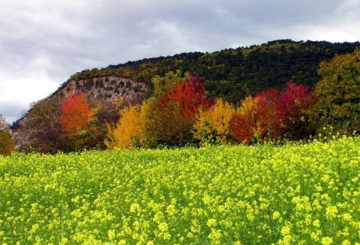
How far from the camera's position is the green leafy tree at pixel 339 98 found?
3738 cm

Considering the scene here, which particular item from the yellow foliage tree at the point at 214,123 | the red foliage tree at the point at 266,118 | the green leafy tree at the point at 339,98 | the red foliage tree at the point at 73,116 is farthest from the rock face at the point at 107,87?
the green leafy tree at the point at 339,98

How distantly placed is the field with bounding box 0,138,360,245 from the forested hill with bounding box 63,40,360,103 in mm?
47525

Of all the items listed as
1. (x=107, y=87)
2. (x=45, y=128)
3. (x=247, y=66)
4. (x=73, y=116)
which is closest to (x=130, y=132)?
(x=73, y=116)

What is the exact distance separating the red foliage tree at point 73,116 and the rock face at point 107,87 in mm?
32977

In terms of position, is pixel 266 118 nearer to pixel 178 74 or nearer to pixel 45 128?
pixel 45 128

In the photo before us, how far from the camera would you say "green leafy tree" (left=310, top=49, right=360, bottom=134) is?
123ft

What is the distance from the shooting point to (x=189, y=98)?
48656 mm

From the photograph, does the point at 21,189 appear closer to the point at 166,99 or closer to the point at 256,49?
the point at 166,99

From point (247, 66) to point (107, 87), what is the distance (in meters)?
33.6

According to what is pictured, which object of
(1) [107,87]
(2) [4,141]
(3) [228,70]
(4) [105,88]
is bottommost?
(2) [4,141]

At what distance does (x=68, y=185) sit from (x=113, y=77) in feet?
287

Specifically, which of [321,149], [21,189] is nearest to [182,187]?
[321,149]

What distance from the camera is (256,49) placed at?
3775 inches

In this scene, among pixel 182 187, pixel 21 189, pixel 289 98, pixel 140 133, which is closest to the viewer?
pixel 182 187
